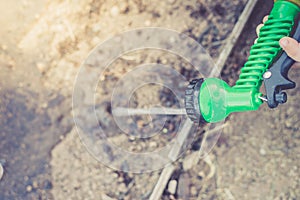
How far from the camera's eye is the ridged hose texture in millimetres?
1398

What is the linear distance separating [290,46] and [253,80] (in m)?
0.16

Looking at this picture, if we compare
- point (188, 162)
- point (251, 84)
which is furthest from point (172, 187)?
point (251, 84)

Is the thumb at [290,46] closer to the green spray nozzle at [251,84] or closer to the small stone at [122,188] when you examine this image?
the green spray nozzle at [251,84]

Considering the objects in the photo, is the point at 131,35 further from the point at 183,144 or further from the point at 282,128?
the point at 282,128

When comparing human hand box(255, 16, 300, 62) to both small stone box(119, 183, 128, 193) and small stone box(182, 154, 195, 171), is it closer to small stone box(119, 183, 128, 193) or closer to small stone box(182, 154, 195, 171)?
small stone box(182, 154, 195, 171)

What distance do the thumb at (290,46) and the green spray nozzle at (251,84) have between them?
0.13 ft

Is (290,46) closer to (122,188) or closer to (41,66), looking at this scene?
(122,188)

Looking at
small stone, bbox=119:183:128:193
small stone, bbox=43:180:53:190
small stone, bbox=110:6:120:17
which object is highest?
small stone, bbox=110:6:120:17

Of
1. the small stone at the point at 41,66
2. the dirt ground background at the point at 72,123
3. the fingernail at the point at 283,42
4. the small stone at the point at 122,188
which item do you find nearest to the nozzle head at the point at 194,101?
the fingernail at the point at 283,42

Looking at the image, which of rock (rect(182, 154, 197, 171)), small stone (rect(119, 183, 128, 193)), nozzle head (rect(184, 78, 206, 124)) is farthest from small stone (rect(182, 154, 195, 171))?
nozzle head (rect(184, 78, 206, 124))

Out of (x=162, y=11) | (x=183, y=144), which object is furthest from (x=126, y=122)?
(x=162, y=11)

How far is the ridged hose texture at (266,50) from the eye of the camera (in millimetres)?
1398

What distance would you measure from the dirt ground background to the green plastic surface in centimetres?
58

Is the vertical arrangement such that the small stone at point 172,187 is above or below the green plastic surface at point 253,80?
below
